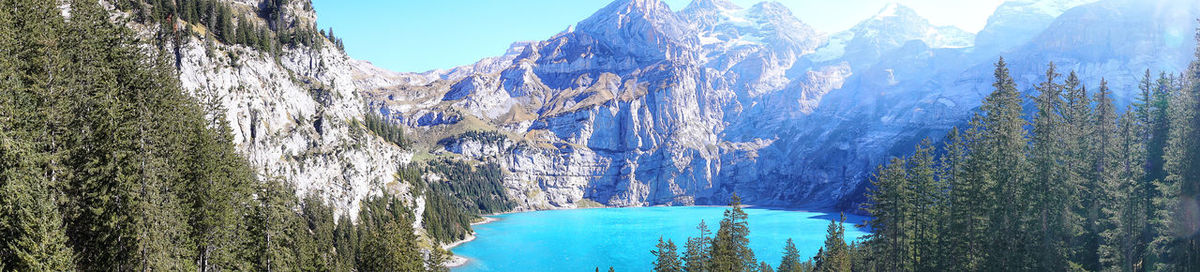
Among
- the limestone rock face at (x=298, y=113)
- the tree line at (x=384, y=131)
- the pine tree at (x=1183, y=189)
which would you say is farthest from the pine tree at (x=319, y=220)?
the pine tree at (x=1183, y=189)

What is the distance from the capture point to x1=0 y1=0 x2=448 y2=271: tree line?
79.9 ft

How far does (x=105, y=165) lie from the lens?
95.9ft

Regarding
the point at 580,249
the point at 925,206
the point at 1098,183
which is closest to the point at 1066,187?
the point at 1098,183

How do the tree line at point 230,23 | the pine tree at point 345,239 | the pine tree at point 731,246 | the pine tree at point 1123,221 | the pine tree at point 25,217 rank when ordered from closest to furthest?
the pine tree at point 25,217
the pine tree at point 1123,221
the pine tree at point 731,246
the tree line at point 230,23
the pine tree at point 345,239

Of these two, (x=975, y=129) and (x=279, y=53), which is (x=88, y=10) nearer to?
(x=975, y=129)

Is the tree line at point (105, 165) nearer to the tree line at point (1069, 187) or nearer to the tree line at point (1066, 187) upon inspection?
the tree line at point (1066, 187)

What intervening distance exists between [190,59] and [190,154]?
63164mm

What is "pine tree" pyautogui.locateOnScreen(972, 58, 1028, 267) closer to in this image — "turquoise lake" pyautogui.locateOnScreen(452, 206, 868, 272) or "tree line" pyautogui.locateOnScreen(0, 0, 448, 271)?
"tree line" pyautogui.locateOnScreen(0, 0, 448, 271)

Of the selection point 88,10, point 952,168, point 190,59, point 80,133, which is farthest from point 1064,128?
point 190,59

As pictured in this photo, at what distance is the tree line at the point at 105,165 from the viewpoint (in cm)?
2436

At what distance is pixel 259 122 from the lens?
328ft

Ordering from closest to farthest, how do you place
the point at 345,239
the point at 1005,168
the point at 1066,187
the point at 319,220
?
the point at 1066,187 < the point at 1005,168 < the point at 319,220 < the point at 345,239

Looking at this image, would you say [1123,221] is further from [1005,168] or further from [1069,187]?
[1005,168]

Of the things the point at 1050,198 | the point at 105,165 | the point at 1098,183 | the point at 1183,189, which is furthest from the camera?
the point at 1050,198
